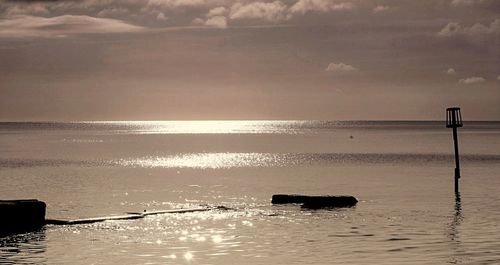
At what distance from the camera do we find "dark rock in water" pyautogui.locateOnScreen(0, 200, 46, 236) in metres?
42.4

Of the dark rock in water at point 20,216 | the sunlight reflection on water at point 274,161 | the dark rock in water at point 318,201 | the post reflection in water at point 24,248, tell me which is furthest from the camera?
the sunlight reflection on water at point 274,161

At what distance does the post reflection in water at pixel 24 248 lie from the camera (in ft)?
114

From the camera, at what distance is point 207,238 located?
41.2 meters

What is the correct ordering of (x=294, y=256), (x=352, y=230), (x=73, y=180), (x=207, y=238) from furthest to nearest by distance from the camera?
(x=73, y=180) → (x=352, y=230) → (x=207, y=238) → (x=294, y=256)

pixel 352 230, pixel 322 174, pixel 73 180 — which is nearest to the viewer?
pixel 352 230

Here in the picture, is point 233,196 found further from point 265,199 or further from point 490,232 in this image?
point 490,232

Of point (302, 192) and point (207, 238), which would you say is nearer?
point (207, 238)

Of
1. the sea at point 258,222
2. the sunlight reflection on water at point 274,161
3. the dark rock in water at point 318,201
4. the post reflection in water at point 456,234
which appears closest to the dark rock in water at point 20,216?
the sea at point 258,222

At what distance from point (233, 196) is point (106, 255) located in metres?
30.8

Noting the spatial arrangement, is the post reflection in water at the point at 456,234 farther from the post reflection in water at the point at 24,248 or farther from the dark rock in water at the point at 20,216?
the dark rock in water at the point at 20,216

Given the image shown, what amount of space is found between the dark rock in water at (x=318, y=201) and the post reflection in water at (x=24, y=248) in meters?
18.5

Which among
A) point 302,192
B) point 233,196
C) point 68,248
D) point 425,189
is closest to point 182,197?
point 233,196

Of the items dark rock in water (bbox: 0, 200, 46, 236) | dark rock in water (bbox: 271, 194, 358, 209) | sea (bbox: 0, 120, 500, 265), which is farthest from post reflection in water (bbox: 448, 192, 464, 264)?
dark rock in water (bbox: 0, 200, 46, 236)

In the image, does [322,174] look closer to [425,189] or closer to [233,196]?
[425,189]
